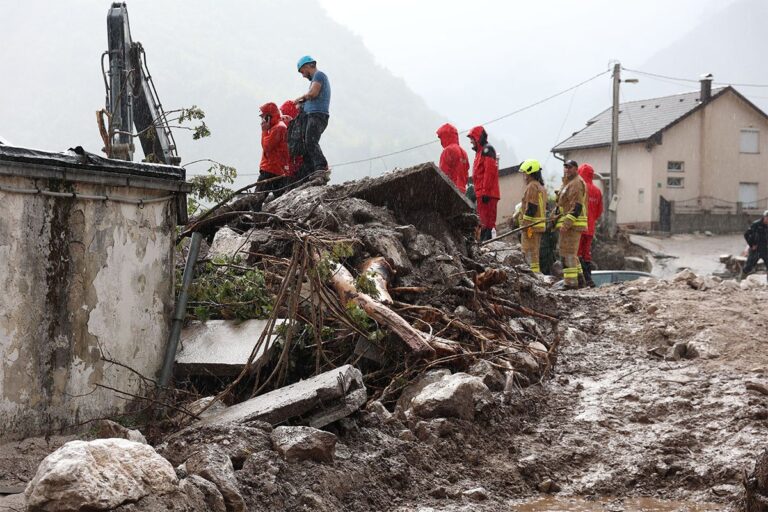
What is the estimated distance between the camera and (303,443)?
4.96 meters

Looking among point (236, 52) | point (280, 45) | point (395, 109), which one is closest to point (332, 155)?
point (395, 109)

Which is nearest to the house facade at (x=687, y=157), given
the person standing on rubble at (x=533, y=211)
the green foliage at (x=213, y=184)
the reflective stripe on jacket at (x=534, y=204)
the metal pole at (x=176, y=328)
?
the person standing on rubble at (x=533, y=211)

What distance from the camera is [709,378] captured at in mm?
7516

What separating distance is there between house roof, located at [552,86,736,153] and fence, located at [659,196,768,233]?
3650 mm

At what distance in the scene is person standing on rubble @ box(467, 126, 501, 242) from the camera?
1316cm

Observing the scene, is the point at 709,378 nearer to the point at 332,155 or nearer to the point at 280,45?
the point at 332,155

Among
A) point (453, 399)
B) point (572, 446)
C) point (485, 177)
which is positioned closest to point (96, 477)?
point (453, 399)

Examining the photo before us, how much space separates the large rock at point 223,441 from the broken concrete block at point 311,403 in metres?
0.16

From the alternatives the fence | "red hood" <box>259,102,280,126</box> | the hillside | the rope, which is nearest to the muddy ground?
the rope

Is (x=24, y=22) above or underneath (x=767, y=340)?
above

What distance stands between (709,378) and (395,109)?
558 feet

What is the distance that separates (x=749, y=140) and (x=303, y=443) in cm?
4529

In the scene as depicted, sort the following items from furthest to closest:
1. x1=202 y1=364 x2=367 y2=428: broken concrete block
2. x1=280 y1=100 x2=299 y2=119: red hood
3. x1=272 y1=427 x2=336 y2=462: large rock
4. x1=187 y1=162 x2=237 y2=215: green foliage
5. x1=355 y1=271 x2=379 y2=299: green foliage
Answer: x1=280 y1=100 x2=299 y2=119: red hood → x1=187 y1=162 x2=237 y2=215: green foliage → x1=355 y1=271 x2=379 y2=299: green foliage → x1=202 y1=364 x2=367 y2=428: broken concrete block → x1=272 y1=427 x2=336 y2=462: large rock

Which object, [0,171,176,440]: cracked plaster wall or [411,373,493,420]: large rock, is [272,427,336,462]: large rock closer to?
[411,373,493,420]: large rock
